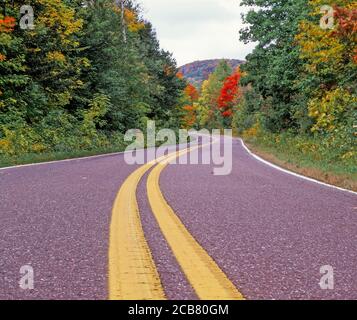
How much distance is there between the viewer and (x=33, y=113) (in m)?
19.0

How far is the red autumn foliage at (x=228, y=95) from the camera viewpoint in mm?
80188

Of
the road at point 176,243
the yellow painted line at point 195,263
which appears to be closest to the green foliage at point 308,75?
the road at point 176,243

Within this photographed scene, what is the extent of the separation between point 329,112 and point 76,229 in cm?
1266

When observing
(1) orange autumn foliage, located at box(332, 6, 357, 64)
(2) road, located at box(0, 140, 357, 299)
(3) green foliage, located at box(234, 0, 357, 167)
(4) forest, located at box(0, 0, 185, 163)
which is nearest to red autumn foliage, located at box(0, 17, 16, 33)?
(4) forest, located at box(0, 0, 185, 163)

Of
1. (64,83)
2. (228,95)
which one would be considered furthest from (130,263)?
(228,95)

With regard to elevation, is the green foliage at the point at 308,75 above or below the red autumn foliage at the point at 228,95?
below

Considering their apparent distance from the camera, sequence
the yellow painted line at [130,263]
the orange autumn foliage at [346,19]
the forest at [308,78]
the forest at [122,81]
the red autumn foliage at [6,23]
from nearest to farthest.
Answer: the yellow painted line at [130,263], the orange autumn foliage at [346,19], the forest at [308,78], the forest at [122,81], the red autumn foliage at [6,23]

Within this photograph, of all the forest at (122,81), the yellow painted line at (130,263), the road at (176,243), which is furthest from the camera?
the forest at (122,81)

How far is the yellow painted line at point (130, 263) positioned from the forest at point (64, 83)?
Result: 9.82m

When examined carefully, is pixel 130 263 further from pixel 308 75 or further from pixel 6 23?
pixel 308 75

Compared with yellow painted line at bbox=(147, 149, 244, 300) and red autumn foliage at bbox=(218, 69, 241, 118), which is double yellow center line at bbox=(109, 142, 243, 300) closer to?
yellow painted line at bbox=(147, 149, 244, 300)

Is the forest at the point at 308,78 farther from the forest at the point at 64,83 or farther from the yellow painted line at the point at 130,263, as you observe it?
the forest at the point at 64,83

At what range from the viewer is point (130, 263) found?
2.99 m
